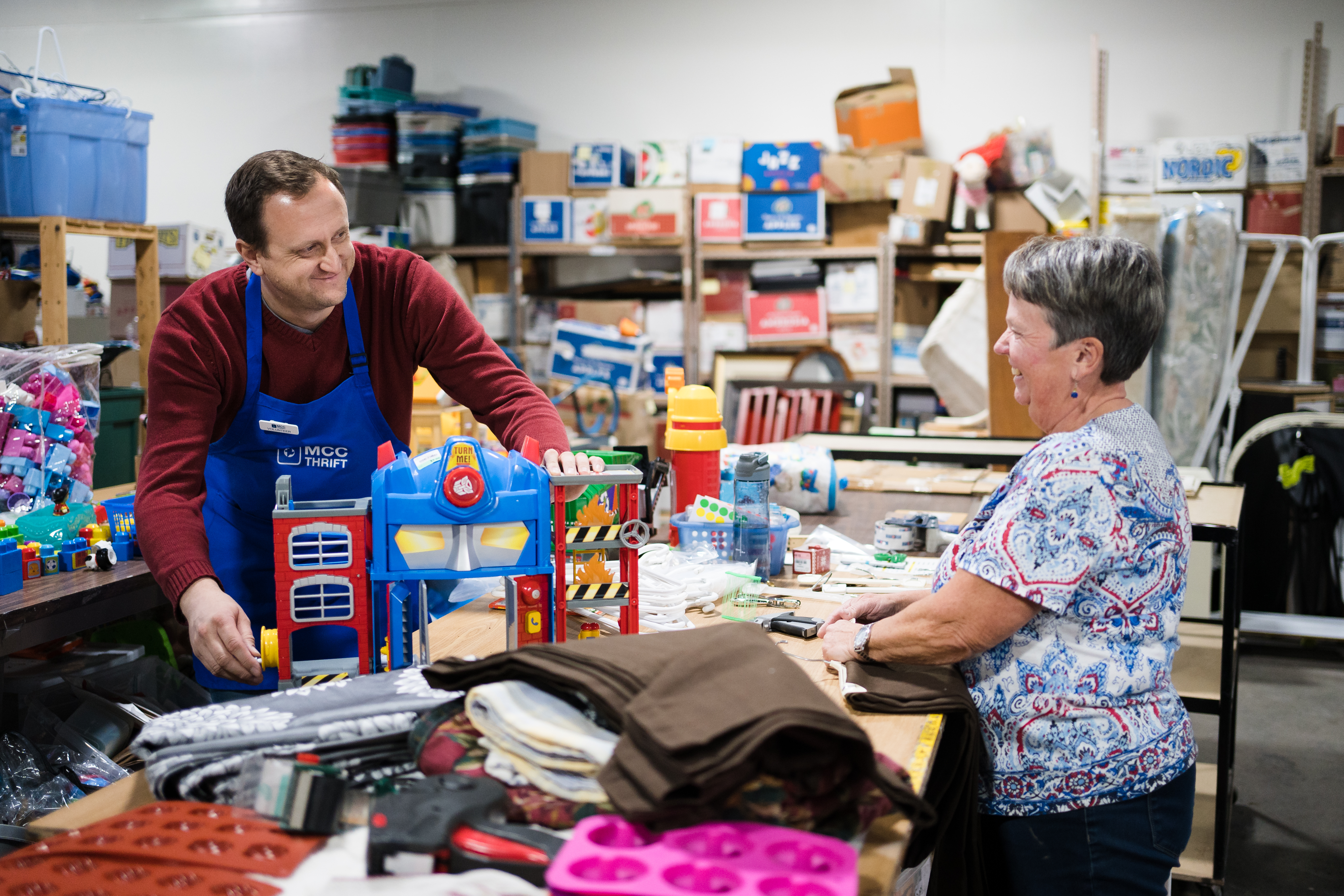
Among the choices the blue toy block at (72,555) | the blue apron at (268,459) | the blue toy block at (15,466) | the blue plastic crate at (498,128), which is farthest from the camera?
the blue plastic crate at (498,128)

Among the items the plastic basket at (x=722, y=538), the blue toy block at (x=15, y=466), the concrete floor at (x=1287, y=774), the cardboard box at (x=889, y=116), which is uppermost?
the cardboard box at (x=889, y=116)

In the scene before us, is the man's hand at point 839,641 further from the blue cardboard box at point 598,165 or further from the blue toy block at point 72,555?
the blue cardboard box at point 598,165

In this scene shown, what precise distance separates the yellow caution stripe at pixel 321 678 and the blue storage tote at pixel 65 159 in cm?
312

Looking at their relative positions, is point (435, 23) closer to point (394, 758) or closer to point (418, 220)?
point (418, 220)

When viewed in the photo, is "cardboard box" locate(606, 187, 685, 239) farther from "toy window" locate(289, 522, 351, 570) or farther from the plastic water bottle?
"toy window" locate(289, 522, 351, 570)

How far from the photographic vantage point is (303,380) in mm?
2113

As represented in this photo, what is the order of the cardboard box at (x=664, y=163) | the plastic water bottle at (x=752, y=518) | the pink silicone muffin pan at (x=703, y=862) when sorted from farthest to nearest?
the cardboard box at (x=664, y=163) < the plastic water bottle at (x=752, y=518) < the pink silicone muffin pan at (x=703, y=862)

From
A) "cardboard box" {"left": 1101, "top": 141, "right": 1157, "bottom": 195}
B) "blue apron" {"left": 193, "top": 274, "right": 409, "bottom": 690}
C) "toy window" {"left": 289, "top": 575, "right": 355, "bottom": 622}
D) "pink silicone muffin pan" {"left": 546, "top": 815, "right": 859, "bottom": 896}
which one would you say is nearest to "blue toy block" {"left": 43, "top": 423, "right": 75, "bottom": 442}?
"blue apron" {"left": 193, "top": 274, "right": 409, "bottom": 690}

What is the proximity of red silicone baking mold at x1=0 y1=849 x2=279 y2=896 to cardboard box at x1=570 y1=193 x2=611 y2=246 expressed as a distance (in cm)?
Answer: 601

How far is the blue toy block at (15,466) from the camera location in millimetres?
2797

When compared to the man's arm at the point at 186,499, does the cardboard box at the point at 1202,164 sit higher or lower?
higher

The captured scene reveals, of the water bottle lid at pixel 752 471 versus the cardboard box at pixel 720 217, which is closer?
the water bottle lid at pixel 752 471

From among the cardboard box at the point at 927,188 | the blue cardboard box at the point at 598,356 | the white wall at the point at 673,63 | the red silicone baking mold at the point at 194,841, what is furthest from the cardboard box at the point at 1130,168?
the red silicone baking mold at the point at 194,841

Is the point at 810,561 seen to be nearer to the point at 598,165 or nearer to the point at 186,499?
the point at 186,499
